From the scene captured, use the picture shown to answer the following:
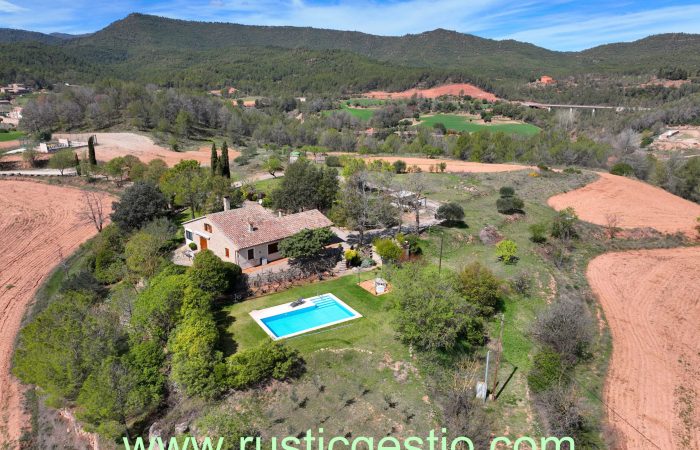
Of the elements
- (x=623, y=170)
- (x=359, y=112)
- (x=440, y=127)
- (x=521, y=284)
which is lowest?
(x=521, y=284)

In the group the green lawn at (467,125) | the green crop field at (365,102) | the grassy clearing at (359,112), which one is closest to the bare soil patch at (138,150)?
the grassy clearing at (359,112)

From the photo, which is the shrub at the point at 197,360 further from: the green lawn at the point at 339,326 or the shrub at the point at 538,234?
the shrub at the point at 538,234

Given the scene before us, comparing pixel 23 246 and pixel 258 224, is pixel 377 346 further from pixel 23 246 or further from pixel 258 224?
pixel 23 246

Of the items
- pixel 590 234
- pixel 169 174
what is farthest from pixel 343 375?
pixel 169 174

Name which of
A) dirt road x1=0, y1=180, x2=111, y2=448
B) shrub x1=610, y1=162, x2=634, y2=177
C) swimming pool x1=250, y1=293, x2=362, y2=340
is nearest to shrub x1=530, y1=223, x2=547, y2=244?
swimming pool x1=250, y1=293, x2=362, y2=340

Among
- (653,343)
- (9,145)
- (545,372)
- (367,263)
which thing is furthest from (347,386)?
(9,145)

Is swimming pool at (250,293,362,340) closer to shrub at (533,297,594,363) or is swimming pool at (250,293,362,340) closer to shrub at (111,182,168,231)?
shrub at (533,297,594,363)
